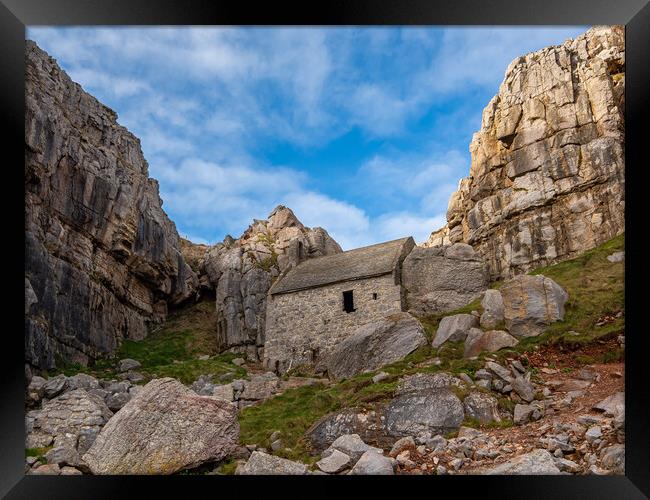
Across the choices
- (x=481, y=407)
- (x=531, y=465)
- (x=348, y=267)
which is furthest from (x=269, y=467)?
(x=348, y=267)

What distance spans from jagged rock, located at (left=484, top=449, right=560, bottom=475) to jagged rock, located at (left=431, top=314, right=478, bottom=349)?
8.57 meters

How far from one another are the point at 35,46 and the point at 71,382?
16.2 m

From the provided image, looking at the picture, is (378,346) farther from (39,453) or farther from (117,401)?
(39,453)

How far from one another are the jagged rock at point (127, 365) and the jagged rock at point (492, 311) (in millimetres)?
16360

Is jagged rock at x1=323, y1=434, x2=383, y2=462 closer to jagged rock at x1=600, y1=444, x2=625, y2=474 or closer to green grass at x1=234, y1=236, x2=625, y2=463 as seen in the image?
green grass at x1=234, y1=236, x2=625, y2=463

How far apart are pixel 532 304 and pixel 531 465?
8.79 m

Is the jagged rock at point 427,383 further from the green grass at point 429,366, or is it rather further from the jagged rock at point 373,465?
the jagged rock at point 373,465

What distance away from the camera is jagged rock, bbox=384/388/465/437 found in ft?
41.4

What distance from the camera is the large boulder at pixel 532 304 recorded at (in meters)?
17.2

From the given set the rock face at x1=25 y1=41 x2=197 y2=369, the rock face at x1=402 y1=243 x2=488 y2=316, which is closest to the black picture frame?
the rock face at x1=25 y1=41 x2=197 y2=369

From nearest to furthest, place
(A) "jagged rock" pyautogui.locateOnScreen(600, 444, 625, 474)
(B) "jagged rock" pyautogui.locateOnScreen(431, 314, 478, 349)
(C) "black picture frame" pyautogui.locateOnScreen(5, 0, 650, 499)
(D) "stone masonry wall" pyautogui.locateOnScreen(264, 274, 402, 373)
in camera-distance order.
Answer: (C) "black picture frame" pyautogui.locateOnScreen(5, 0, 650, 499)
(A) "jagged rock" pyautogui.locateOnScreen(600, 444, 625, 474)
(B) "jagged rock" pyautogui.locateOnScreen(431, 314, 478, 349)
(D) "stone masonry wall" pyautogui.locateOnScreen(264, 274, 402, 373)

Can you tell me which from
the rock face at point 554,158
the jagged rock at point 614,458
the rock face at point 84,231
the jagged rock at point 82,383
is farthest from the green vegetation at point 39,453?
the rock face at point 554,158
